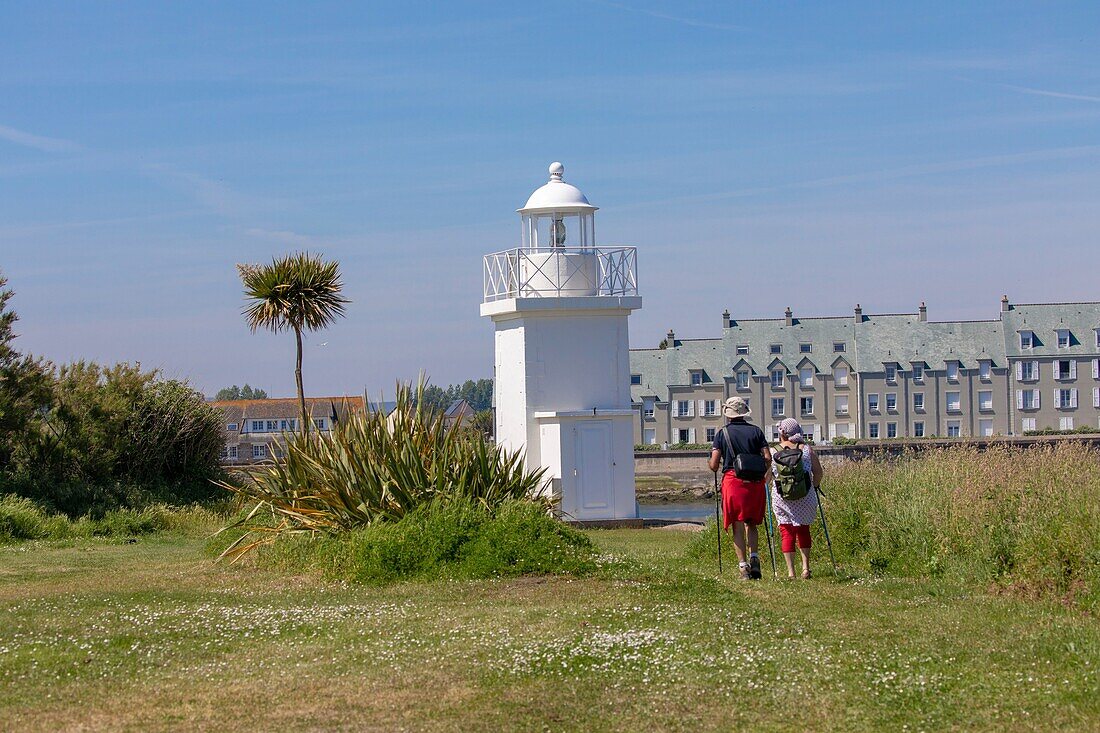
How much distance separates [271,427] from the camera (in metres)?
92.2

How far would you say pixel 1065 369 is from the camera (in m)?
101

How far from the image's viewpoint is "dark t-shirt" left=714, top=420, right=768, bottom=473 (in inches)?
465

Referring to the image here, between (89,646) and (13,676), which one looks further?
(89,646)

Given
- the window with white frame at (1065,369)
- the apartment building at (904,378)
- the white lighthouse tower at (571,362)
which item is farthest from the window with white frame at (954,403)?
the white lighthouse tower at (571,362)

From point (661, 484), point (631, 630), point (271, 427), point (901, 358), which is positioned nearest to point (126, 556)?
point (631, 630)

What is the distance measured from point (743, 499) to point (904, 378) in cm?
9346

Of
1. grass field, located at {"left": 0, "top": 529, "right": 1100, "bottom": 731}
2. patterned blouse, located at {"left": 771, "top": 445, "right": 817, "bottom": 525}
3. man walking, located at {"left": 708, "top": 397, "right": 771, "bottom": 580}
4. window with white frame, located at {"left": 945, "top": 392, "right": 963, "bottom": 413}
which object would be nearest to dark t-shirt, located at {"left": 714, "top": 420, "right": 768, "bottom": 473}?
man walking, located at {"left": 708, "top": 397, "right": 771, "bottom": 580}

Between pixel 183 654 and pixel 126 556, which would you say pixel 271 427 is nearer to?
pixel 126 556

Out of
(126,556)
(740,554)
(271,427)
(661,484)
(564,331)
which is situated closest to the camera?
(740,554)

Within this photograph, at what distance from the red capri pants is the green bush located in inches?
72.0

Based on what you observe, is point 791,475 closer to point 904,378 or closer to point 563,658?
point 563,658

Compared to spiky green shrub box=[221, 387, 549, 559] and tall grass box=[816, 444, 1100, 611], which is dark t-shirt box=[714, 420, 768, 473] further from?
spiky green shrub box=[221, 387, 549, 559]

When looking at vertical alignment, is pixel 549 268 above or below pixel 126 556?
above

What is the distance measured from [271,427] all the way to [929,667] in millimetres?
87277
